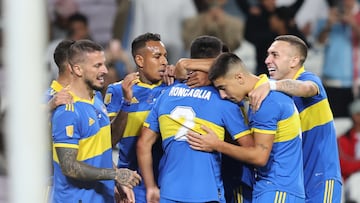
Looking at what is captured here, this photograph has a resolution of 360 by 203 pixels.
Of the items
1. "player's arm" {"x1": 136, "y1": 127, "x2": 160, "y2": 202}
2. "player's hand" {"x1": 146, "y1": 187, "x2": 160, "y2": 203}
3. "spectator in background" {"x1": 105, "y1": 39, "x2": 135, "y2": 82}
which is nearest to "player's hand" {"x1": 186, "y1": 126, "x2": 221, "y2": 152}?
"player's arm" {"x1": 136, "y1": 127, "x2": 160, "y2": 202}

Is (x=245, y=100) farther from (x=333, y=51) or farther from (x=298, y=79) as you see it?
(x=333, y=51)

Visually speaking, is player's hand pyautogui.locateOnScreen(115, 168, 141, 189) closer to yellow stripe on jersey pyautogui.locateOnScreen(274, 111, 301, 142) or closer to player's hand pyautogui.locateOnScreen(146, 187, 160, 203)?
player's hand pyautogui.locateOnScreen(146, 187, 160, 203)

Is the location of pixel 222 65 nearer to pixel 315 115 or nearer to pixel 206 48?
pixel 206 48

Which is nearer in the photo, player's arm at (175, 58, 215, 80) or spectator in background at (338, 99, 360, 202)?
player's arm at (175, 58, 215, 80)

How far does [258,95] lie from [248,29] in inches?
192

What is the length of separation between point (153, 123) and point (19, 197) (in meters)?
2.76

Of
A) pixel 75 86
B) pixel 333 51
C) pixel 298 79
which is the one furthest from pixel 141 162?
pixel 333 51

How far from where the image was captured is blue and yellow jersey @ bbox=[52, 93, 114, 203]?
669 cm

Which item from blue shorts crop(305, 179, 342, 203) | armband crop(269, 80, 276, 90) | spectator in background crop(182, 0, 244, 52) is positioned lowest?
blue shorts crop(305, 179, 342, 203)

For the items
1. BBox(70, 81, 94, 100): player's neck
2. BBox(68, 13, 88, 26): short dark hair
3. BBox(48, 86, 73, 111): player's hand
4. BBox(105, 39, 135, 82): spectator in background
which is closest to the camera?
BBox(48, 86, 73, 111): player's hand

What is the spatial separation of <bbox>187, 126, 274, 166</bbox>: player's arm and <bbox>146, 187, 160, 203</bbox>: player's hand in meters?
0.52

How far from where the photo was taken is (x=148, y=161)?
714cm

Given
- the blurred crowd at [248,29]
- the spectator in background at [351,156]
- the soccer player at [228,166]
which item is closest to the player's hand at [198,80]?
the soccer player at [228,166]

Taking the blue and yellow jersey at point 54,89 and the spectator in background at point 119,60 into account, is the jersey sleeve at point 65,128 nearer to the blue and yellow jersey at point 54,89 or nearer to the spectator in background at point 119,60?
the blue and yellow jersey at point 54,89
